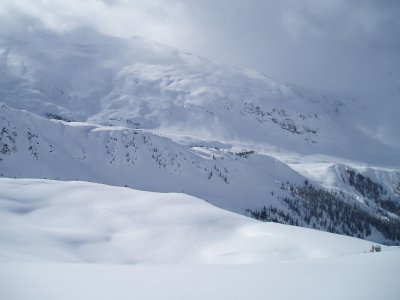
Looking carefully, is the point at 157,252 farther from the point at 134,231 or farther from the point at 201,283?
the point at 201,283

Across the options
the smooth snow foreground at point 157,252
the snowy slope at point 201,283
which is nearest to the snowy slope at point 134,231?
the smooth snow foreground at point 157,252

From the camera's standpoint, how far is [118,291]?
6.15 metres

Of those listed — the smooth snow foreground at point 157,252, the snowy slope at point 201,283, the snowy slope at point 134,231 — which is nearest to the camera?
the snowy slope at point 201,283

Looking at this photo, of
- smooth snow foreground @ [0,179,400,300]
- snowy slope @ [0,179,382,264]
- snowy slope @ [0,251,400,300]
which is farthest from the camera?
snowy slope @ [0,179,382,264]

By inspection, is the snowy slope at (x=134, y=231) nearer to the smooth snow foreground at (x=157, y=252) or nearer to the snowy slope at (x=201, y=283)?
the smooth snow foreground at (x=157, y=252)

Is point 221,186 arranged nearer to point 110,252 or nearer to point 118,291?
point 110,252

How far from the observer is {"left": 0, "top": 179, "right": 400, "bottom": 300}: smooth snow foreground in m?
6.21

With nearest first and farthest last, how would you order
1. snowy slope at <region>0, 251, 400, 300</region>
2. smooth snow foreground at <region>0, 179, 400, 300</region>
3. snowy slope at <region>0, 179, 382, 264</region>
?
snowy slope at <region>0, 251, 400, 300</region>, smooth snow foreground at <region>0, 179, 400, 300</region>, snowy slope at <region>0, 179, 382, 264</region>

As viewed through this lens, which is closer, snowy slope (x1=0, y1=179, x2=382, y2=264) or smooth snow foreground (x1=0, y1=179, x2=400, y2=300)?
smooth snow foreground (x1=0, y1=179, x2=400, y2=300)

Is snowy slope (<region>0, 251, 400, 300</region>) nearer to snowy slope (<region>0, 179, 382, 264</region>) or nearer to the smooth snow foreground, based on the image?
the smooth snow foreground

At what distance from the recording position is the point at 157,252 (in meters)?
19.1

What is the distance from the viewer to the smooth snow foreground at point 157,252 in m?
6.21

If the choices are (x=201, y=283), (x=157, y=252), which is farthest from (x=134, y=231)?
(x=201, y=283)

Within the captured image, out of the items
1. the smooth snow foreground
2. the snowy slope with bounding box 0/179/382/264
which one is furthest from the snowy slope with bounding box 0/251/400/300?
the snowy slope with bounding box 0/179/382/264
